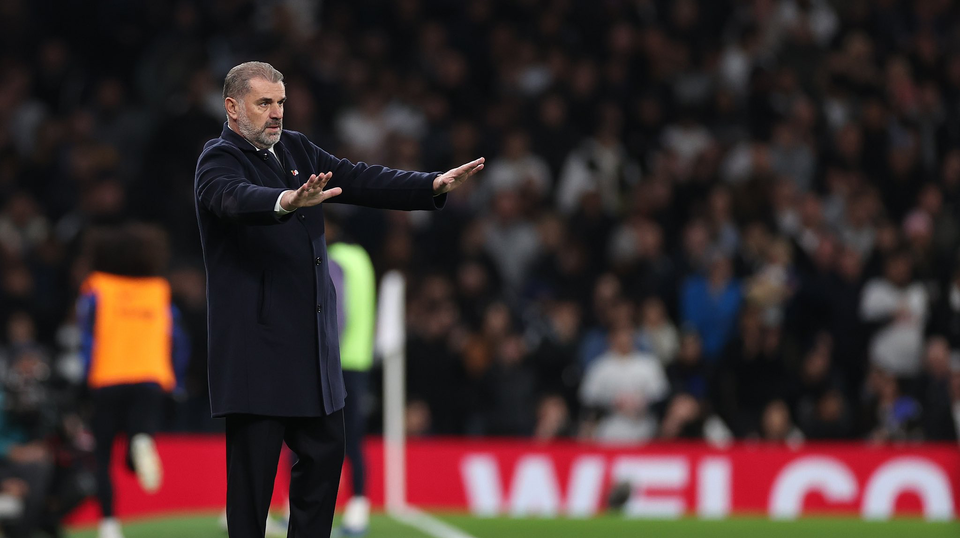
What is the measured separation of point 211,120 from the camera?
48.4 feet

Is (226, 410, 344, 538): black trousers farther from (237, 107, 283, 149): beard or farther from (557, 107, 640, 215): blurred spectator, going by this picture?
(557, 107, 640, 215): blurred spectator

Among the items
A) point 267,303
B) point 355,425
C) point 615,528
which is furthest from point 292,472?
point 615,528

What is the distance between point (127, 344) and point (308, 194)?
5049 mm

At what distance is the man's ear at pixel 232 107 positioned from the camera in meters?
5.23

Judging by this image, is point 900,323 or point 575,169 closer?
point 900,323

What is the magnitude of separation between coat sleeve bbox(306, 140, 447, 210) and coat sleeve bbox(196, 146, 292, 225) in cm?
41

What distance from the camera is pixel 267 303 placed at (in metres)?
5.18

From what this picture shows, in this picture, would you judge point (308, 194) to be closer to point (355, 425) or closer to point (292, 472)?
point (292, 472)

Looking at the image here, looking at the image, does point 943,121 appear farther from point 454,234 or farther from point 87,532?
point 87,532

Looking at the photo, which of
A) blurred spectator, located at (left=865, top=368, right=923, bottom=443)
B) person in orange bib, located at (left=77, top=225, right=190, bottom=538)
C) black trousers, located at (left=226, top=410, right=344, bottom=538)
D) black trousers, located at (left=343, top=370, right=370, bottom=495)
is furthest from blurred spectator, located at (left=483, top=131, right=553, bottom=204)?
black trousers, located at (left=226, top=410, right=344, bottom=538)

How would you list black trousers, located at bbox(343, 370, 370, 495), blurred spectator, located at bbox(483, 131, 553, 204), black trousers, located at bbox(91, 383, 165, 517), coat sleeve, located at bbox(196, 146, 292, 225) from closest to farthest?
coat sleeve, located at bbox(196, 146, 292, 225) → black trousers, located at bbox(91, 383, 165, 517) → black trousers, located at bbox(343, 370, 370, 495) → blurred spectator, located at bbox(483, 131, 553, 204)

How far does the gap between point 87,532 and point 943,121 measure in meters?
9.96

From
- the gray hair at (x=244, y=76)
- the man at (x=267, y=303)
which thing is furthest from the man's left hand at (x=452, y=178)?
the gray hair at (x=244, y=76)

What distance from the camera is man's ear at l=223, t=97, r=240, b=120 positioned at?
523cm
